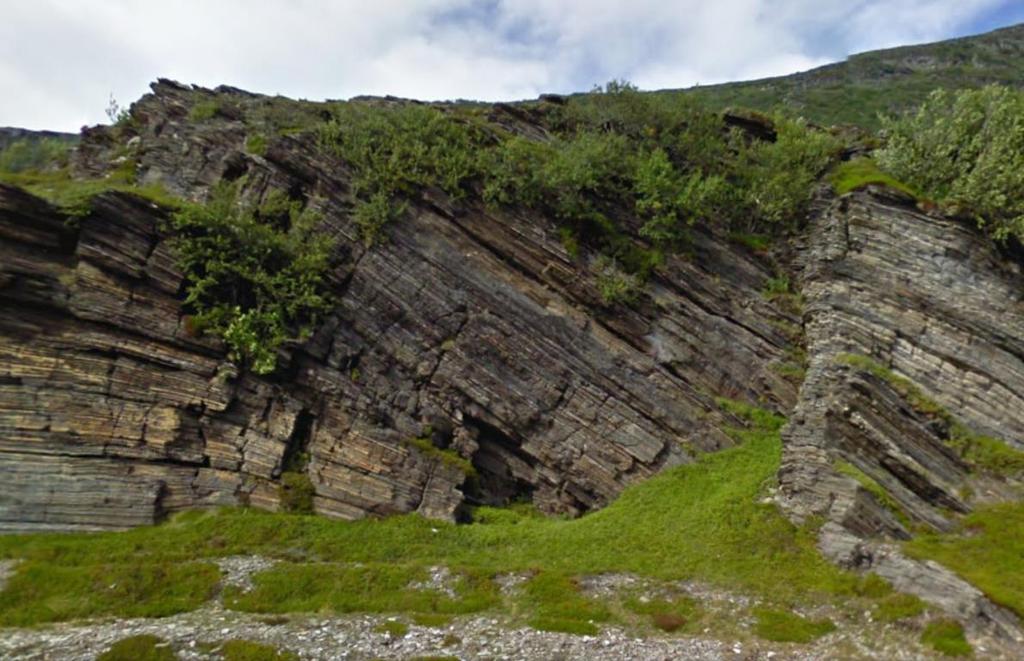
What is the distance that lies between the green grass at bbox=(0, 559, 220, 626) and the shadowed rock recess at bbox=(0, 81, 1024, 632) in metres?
3.62

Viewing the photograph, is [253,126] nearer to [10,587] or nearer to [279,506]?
[279,506]

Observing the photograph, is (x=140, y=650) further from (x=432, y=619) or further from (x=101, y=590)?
(x=432, y=619)

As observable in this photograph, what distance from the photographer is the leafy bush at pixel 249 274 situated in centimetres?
3042

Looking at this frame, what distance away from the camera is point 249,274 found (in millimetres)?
31391

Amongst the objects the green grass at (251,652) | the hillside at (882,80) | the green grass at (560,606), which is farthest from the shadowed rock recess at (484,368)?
the hillside at (882,80)

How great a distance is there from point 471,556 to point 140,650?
1212 cm

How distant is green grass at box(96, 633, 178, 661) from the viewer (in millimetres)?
18562

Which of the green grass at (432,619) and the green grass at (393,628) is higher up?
the green grass at (432,619)

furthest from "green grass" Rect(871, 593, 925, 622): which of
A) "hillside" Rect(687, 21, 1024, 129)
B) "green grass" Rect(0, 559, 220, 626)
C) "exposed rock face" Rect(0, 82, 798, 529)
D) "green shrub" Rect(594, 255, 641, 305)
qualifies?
"hillside" Rect(687, 21, 1024, 129)

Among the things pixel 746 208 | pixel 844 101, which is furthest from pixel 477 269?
pixel 844 101

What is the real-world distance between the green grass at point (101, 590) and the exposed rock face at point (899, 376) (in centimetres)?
2397

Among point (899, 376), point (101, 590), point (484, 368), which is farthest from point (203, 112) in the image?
point (899, 376)

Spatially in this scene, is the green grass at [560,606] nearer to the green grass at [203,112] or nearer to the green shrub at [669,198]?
the green shrub at [669,198]

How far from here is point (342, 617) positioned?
71.5ft
